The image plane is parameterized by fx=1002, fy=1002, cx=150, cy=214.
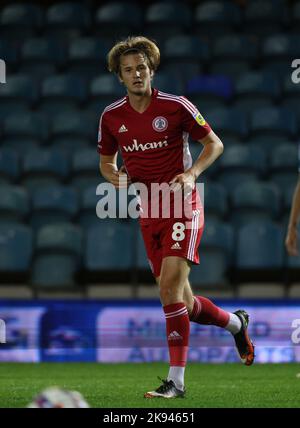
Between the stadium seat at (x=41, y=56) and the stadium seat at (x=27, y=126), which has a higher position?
the stadium seat at (x=41, y=56)

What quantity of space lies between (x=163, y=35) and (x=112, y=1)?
3.91 ft

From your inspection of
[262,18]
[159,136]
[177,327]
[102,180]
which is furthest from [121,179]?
[262,18]

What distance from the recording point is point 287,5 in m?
13.8

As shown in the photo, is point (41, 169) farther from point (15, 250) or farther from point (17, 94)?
point (17, 94)

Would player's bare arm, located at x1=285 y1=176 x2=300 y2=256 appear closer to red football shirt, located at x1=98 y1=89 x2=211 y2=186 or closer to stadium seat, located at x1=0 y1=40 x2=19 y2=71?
red football shirt, located at x1=98 y1=89 x2=211 y2=186

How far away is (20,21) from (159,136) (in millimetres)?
8203

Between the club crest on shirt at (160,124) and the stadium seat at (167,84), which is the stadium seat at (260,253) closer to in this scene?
the stadium seat at (167,84)

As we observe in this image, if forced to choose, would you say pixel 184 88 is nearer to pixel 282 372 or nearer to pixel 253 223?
pixel 253 223

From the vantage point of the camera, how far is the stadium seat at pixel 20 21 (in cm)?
1328

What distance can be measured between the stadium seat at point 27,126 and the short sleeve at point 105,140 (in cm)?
559

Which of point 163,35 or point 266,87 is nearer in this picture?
point 266,87

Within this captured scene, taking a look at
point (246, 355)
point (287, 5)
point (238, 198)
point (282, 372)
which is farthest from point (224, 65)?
point (246, 355)

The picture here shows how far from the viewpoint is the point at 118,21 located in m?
13.0

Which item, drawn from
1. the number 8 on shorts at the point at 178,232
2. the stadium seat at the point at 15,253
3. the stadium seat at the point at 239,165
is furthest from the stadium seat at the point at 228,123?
the number 8 on shorts at the point at 178,232
